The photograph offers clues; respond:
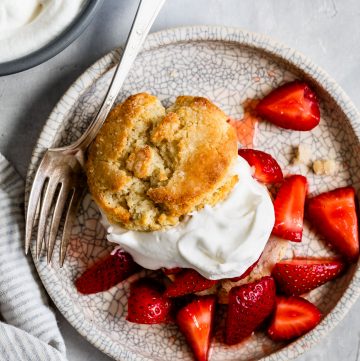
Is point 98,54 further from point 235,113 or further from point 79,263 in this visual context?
point 79,263

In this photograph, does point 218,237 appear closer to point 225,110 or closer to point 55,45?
point 225,110

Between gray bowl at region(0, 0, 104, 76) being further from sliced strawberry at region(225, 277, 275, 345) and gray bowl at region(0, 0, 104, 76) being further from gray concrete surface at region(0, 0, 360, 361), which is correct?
sliced strawberry at region(225, 277, 275, 345)

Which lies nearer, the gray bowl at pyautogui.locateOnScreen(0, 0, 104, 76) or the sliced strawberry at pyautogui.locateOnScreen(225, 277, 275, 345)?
the gray bowl at pyautogui.locateOnScreen(0, 0, 104, 76)

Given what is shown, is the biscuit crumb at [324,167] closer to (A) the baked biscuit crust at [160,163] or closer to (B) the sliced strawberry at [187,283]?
(A) the baked biscuit crust at [160,163]

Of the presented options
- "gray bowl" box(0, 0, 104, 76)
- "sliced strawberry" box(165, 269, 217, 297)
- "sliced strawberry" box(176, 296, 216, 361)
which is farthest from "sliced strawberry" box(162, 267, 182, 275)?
"gray bowl" box(0, 0, 104, 76)

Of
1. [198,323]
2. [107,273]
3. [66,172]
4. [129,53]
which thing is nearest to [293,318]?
[198,323]

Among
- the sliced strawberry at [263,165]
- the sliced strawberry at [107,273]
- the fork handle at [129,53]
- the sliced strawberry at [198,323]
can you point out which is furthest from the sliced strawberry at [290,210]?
the fork handle at [129,53]
